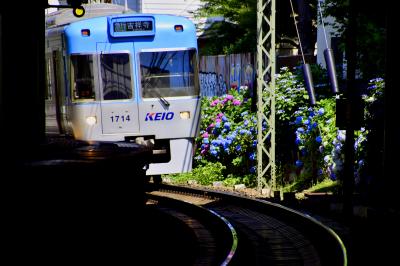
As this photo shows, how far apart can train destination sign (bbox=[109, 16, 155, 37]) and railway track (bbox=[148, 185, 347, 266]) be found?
306 centimetres

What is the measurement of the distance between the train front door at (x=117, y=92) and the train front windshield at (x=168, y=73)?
0.28 meters

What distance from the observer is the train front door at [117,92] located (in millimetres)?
16547

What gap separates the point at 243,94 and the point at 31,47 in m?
12.9

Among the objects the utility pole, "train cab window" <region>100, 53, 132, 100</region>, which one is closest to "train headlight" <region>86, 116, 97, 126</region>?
"train cab window" <region>100, 53, 132, 100</region>

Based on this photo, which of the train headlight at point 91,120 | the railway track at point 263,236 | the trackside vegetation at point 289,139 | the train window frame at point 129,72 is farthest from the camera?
the train headlight at point 91,120

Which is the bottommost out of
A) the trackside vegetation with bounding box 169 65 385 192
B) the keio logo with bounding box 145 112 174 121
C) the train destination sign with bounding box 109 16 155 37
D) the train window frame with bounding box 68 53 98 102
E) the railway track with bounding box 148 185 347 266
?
the railway track with bounding box 148 185 347 266

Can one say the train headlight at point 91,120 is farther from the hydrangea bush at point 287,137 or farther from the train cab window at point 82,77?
the hydrangea bush at point 287,137

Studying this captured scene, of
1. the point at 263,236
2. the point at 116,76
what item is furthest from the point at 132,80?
the point at 263,236

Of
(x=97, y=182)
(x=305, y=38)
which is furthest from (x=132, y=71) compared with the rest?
(x=305, y=38)

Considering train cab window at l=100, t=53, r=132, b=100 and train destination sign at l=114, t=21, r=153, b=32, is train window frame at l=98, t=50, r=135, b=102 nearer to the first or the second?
train cab window at l=100, t=53, r=132, b=100

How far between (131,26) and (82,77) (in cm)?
130

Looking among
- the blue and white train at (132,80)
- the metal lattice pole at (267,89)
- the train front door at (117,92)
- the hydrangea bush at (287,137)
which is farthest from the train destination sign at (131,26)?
the hydrangea bush at (287,137)

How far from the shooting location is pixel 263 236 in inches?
476

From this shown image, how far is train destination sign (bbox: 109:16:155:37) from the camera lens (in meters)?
16.4
